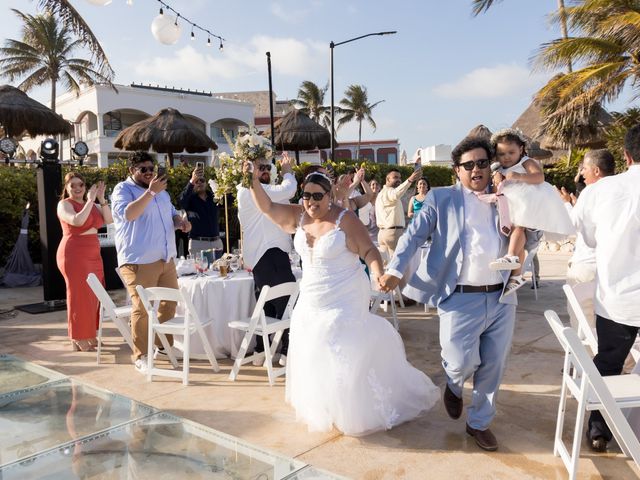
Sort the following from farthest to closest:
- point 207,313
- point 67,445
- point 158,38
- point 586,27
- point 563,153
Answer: point 563,153 → point 586,27 → point 158,38 → point 207,313 → point 67,445

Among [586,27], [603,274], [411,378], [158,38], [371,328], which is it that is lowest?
[411,378]

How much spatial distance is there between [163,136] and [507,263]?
11.3 m

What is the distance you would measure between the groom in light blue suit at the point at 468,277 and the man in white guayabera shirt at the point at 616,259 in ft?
1.72

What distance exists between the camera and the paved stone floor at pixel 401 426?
3.09 meters

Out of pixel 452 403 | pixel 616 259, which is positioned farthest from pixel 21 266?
pixel 616 259

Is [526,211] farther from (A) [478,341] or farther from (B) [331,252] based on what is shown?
(B) [331,252]

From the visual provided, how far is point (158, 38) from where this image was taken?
21.9 ft

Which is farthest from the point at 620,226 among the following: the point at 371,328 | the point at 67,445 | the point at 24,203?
the point at 24,203

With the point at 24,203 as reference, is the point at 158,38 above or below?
above

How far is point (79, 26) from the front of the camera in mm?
10445

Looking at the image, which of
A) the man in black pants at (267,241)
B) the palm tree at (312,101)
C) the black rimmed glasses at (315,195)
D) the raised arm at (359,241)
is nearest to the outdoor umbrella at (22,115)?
the man in black pants at (267,241)

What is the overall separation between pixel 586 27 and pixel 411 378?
16178 mm

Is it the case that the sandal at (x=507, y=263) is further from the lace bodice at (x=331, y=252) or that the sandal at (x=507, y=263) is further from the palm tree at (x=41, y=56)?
the palm tree at (x=41, y=56)

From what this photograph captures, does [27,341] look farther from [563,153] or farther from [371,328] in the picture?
[563,153]
